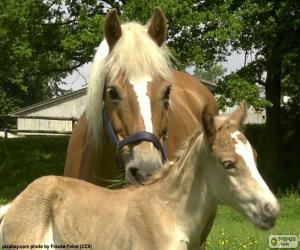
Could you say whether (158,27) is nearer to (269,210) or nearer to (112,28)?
(112,28)

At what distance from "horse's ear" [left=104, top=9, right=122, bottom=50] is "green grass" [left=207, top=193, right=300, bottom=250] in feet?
5.49

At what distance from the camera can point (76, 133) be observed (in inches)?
197

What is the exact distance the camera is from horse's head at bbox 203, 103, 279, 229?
300 centimetres

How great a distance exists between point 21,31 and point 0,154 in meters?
5.82

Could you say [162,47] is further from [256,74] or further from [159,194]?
[256,74]

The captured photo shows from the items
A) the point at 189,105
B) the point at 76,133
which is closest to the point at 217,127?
the point at 76,133

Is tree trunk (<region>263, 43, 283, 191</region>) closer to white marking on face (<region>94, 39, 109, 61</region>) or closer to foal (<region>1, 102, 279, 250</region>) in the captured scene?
white marking on face (<region>94, 39, 109, 61</region>)

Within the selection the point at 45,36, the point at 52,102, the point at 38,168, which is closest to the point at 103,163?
the point at 45,36

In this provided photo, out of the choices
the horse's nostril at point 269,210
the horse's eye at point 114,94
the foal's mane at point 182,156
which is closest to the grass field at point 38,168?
the horse's eye at point 114,94

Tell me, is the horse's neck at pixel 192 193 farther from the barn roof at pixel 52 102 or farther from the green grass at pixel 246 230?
the barn roof at pixel 52 102

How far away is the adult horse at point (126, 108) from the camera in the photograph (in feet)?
12.6

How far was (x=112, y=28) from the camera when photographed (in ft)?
14.6

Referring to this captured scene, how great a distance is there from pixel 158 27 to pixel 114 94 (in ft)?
2.46

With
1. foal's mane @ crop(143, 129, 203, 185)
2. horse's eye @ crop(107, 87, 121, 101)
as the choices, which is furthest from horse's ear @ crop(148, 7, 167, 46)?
foal's mane @ crop(143, 129, 203, 185)
